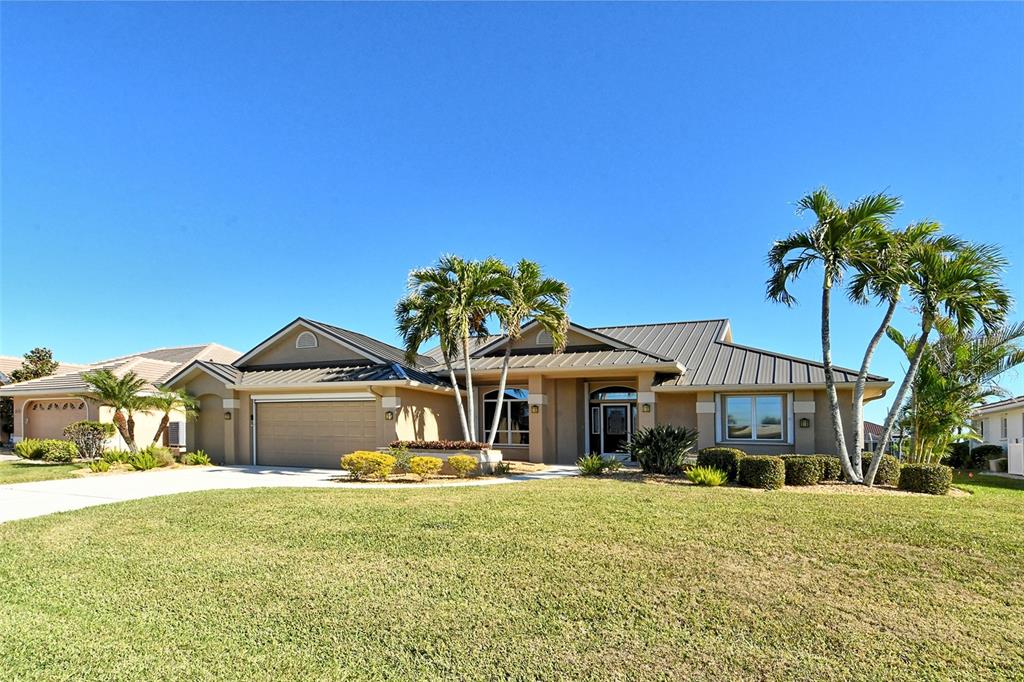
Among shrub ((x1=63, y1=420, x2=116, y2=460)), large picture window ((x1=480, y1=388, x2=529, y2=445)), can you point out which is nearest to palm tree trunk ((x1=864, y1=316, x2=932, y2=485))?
large picture window ((x1=480, y1=388, x2=529, y2=445))

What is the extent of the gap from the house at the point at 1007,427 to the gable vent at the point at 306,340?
2498cm

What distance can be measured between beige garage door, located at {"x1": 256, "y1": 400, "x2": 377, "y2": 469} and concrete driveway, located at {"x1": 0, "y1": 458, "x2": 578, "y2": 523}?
1.10 meters

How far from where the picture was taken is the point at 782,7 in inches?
477

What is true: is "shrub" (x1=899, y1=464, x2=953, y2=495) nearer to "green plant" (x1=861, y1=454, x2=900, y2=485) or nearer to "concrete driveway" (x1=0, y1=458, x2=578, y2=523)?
"green plant" (x1=861, y1=454, x2=900, y2=485)

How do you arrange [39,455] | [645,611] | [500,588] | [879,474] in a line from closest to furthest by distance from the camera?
1. [645,611]
2. [500,588]
3. [879,474]
4. [39,455]

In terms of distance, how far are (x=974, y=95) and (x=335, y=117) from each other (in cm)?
1583

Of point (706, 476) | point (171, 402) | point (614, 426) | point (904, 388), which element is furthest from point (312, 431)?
point (904, 388)

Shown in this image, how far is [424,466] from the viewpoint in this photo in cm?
1458

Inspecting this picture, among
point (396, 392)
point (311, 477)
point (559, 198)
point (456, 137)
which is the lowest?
point (311, 477)

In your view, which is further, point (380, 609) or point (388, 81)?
point (388, 81)

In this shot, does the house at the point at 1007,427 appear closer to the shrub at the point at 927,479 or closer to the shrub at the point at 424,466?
the shrub at the point at 927,479

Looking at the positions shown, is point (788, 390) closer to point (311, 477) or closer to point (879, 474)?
point (879, 474)

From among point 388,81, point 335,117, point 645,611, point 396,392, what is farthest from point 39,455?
point 645,611

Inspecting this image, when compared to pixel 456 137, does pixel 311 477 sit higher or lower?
lower
